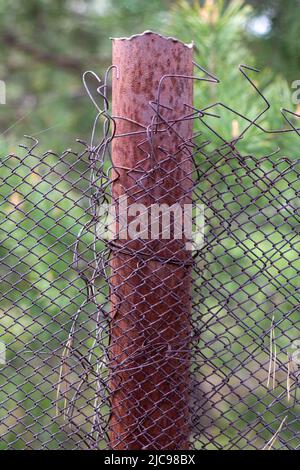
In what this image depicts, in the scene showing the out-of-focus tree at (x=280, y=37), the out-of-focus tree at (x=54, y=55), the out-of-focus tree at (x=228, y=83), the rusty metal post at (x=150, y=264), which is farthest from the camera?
the out-of-focus tree at (x=54, y=55)

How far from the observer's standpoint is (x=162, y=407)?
1858 millimetres

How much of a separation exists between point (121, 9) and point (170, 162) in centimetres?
294

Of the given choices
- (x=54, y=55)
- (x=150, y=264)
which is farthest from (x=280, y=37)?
(x=150, y=264)

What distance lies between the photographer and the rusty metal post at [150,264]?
1755 millimetres

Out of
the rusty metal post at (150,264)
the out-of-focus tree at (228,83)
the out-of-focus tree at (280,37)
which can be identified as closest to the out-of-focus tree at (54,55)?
the out-of-focus tree at (280,37)

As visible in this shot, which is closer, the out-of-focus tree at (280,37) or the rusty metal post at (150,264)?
the rusty metal post at (150,264)

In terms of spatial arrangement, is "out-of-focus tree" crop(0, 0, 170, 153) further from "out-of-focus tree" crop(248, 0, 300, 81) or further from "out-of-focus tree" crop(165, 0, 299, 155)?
"out-of-focus tree" crop(165, 0, 299, 155)

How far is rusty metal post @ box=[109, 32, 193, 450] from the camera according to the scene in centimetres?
175

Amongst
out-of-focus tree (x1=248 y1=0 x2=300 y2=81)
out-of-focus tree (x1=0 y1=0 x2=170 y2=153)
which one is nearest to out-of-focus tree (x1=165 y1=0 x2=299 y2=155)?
out-of-focus tree (x1=248 y1=0 x2=300 y2=81)

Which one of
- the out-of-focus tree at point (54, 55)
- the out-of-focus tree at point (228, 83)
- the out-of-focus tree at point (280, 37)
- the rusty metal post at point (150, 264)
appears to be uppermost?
the out-of-focus tree at point (54, 55)

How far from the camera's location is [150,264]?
1.80 meters

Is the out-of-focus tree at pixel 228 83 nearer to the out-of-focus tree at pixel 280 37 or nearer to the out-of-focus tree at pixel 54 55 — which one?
the out-of-focus tree at pixel 280 37

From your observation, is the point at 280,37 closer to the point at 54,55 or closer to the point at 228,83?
the point at 228,83
